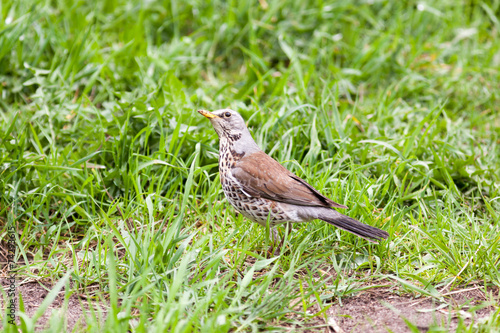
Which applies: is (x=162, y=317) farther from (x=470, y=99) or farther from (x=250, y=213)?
(x=470, y=99)

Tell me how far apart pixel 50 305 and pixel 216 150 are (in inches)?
77.9

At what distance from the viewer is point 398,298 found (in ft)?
12.4

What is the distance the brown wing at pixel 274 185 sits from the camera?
13.5 feet

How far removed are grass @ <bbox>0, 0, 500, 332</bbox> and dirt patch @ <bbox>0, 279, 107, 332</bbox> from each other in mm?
84

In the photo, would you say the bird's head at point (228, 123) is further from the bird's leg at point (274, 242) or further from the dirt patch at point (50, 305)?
the dirt patch at point (50, 305)

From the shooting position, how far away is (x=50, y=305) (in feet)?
12.0

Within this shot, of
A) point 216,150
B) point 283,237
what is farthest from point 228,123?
point 283,237

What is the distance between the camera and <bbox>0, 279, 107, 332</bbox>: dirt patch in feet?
11.2

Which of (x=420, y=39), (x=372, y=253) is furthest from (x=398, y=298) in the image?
(x=420, y=39)

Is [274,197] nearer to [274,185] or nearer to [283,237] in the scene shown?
[274,185]

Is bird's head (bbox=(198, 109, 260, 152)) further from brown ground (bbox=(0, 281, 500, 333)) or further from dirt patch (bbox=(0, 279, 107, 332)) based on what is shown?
dirt patch (bbox=(0, 279, 107, 332))

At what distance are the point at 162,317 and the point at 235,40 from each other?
180 inches

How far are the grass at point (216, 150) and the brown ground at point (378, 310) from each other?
0.24ft

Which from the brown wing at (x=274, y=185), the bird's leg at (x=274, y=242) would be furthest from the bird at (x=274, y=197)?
the bird's leg at (x=274, y=242)
